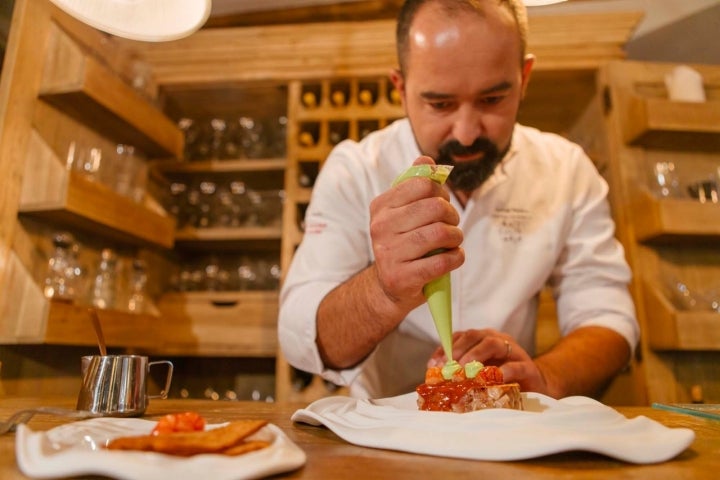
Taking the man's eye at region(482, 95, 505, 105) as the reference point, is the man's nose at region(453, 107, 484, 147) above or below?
below

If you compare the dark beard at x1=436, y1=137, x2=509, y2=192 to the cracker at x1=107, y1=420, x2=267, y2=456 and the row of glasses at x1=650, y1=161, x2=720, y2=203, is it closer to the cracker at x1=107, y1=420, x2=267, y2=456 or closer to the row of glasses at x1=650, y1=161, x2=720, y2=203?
the cracker at x1=107, y1=420, x2=267, y2=456

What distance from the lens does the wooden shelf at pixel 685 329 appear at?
1759 mm

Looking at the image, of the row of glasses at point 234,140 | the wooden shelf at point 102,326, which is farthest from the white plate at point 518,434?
the row of glasses at point 234,140

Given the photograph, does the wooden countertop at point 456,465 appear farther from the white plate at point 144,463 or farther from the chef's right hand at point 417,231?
the chef's right hand at point 417,231

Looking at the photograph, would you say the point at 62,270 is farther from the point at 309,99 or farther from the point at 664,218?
the point at 664,218

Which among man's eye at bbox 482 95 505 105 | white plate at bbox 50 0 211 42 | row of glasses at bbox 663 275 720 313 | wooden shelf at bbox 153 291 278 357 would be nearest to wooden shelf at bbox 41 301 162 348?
wooden shelf at bbox 153 291 278 357

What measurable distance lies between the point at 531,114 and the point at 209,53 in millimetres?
1599

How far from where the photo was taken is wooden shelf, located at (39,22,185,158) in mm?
1750

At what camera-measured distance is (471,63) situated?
3.77 feet

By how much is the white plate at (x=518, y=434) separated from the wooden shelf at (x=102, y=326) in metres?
1.07

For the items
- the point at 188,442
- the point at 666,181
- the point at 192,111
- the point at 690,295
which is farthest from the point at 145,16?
the point at 690,295

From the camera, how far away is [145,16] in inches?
44.8

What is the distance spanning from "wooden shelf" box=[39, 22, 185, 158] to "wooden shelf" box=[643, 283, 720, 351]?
2.09 metres

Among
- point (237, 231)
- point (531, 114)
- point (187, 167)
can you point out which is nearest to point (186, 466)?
point (237, 231)
